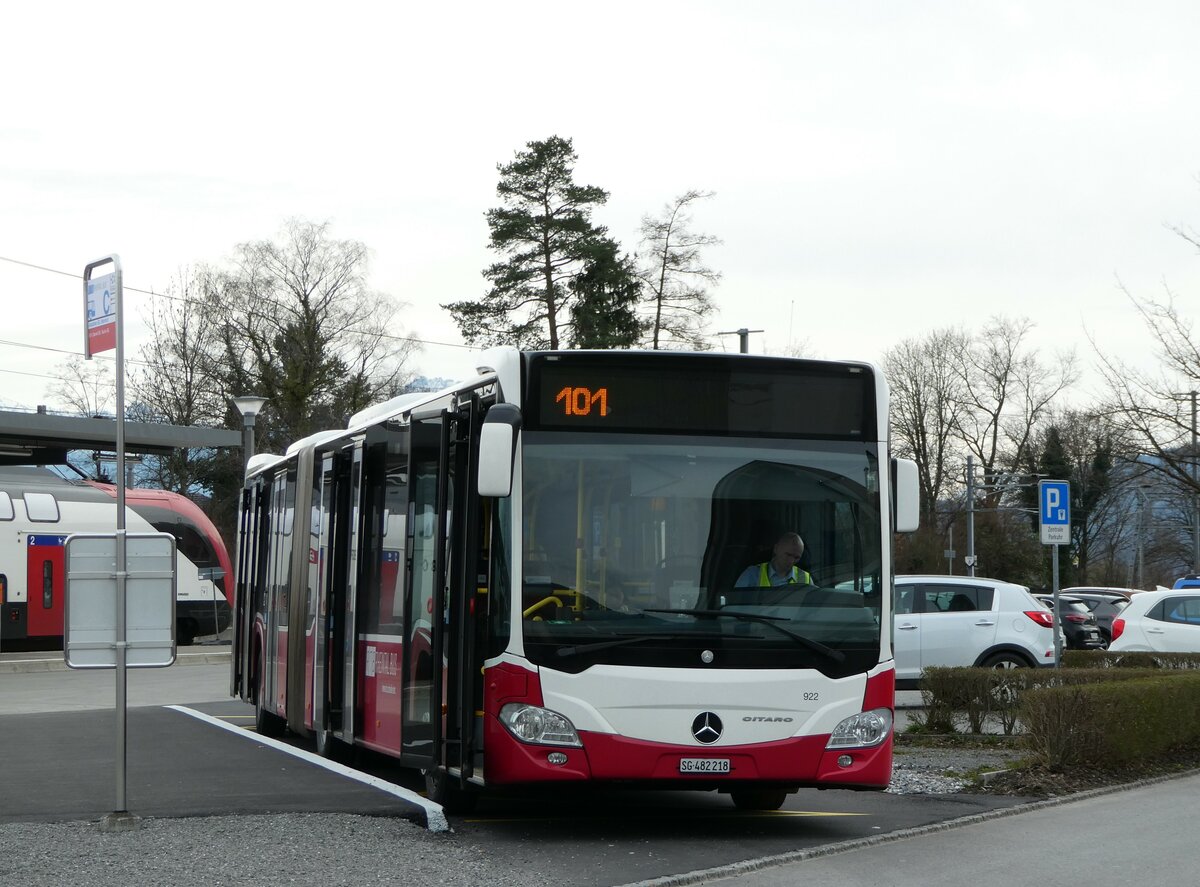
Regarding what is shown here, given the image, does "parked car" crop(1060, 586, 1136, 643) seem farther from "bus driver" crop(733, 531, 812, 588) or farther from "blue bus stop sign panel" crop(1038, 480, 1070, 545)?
"bus driver" crop(733, 531, 812, 588)

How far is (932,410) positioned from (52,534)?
43844 mm

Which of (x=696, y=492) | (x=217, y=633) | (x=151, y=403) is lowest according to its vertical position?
(x=217, y=633)

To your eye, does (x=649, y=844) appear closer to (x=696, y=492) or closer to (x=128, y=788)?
(x=696, y=492)

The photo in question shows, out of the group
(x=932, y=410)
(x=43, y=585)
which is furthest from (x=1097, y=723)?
(x=932, y=410)

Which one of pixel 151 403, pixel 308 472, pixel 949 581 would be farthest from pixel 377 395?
pixel 308 472

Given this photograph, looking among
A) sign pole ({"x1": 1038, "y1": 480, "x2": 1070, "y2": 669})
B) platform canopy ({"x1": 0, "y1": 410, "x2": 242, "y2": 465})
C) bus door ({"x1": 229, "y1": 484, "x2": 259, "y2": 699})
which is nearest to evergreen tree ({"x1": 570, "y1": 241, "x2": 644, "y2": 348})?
platform canopy ({"x1": 0, "y1": 410, "x2": 242, "y2": 465})

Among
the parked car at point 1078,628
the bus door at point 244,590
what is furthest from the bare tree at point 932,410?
the bus door at point 244,590

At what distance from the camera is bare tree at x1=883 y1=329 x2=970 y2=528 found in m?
68.7

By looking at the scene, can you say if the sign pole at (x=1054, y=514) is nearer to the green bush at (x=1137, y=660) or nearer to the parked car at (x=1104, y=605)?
the green bush at (x=1137, y=660)

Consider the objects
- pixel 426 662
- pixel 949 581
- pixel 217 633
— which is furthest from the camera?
pixel 217 633

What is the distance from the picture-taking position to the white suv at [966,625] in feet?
68.1

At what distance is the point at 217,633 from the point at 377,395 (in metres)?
20.6

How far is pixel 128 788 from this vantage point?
11391 millimetres

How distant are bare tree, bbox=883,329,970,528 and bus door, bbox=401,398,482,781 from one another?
5945 centimetres
